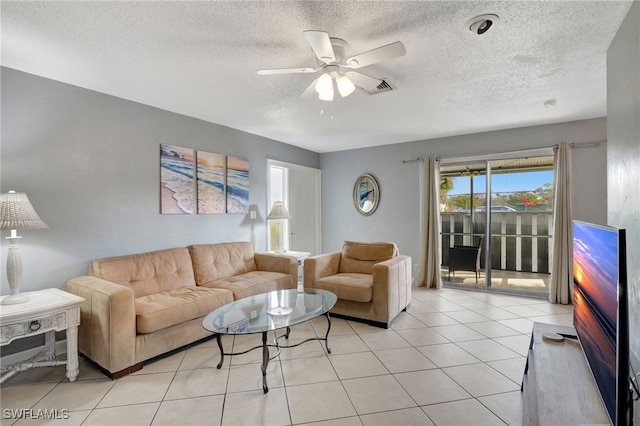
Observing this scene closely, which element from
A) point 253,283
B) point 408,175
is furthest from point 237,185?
point 408,175

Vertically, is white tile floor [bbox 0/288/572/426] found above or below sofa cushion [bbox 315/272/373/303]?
below

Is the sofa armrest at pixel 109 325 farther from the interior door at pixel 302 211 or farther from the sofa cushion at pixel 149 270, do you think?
the interior door at pixel 302 211

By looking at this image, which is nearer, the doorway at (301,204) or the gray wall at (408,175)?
the gray wall at (408,175)

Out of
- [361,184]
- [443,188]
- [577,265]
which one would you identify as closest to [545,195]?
[443,188]

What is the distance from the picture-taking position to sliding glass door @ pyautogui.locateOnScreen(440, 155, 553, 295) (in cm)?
447

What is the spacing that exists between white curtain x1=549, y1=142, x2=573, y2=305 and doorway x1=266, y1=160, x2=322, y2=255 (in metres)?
3.67

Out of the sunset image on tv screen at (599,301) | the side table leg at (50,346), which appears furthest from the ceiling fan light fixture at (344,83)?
the side table leg at (50,346)

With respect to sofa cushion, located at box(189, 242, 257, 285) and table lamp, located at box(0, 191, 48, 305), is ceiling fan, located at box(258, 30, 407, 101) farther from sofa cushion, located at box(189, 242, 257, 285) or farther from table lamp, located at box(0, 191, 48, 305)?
sofa cushion, located at box(189, 242, 257, 285)

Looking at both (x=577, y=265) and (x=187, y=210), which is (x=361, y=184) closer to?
(x=187, y=210)

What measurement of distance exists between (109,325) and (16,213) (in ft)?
3.28

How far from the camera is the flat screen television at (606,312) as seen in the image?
91 centimetres

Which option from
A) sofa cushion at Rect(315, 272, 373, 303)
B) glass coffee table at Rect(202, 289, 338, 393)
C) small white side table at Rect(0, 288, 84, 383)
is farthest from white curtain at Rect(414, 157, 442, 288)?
small white side table at Rect(0, 288, 84, 383)

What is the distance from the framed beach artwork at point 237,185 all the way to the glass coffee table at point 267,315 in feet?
5.64

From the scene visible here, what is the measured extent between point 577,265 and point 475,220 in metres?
3.42
